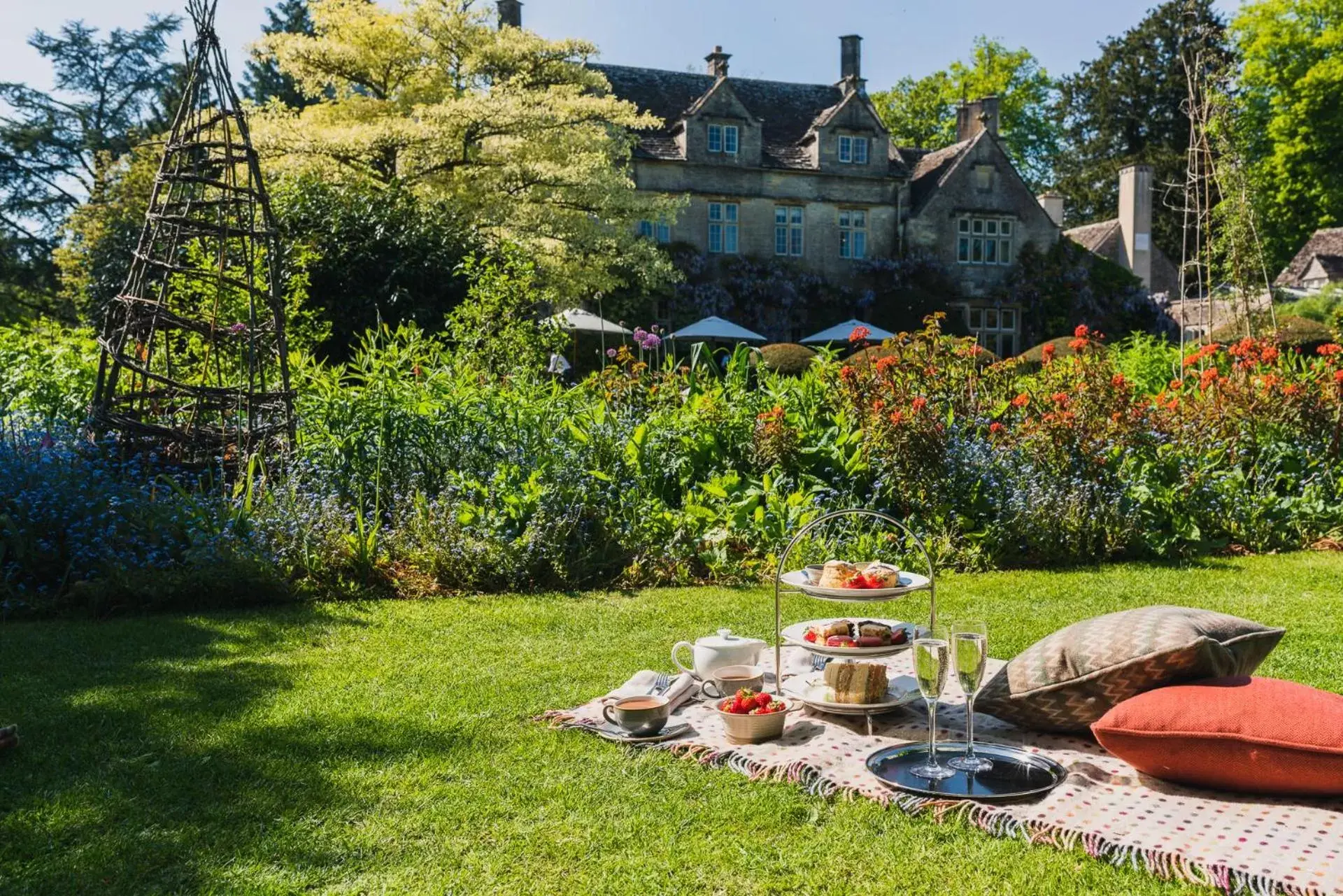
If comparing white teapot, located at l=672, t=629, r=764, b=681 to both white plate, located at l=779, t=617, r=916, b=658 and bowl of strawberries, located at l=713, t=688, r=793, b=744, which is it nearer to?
white plate, located at l=779, t=617, r=916, b=658

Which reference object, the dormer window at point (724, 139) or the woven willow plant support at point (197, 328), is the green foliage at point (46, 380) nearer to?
the woven willow plant support at point (197, 328)

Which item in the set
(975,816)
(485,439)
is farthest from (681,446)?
(975,816)

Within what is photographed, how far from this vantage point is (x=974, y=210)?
1097 inches

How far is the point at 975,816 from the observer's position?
128 inches

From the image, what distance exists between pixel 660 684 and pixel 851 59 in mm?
27896

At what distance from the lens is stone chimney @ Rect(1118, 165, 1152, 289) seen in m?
34.3

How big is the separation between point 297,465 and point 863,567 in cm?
460

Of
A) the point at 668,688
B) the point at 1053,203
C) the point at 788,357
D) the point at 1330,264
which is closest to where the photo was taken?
the point at 668,688

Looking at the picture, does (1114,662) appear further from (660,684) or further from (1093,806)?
(660,684)

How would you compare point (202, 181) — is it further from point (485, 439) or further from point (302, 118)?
point (302, 118)

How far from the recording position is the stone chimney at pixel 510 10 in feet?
83.4

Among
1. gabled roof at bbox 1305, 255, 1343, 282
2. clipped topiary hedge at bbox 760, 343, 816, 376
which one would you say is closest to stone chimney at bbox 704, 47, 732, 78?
clipped topiary hedge at bbox 760, 343, 816, 376

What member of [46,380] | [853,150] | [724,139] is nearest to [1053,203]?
[853,150]

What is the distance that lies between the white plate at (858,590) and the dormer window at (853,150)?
24404mm
